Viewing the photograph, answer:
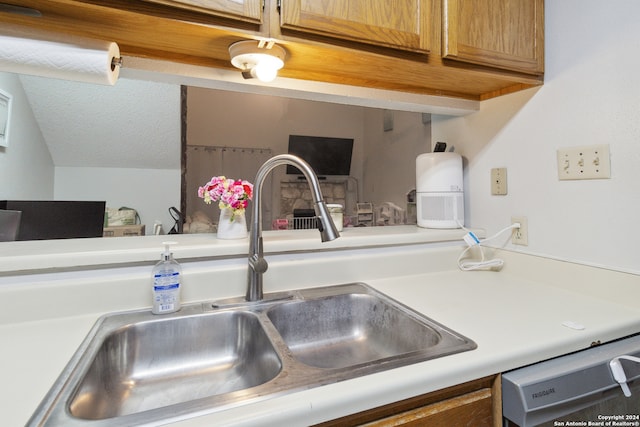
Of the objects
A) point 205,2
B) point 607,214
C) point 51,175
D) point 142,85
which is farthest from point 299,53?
point 51,175

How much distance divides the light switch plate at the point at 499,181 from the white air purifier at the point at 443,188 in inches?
4.5

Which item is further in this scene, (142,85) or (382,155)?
(382,155)

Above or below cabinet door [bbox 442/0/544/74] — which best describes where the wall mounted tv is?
above

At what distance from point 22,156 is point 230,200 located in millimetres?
2850

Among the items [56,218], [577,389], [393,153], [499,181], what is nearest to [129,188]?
[56,218]

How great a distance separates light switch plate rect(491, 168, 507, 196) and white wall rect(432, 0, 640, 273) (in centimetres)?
2

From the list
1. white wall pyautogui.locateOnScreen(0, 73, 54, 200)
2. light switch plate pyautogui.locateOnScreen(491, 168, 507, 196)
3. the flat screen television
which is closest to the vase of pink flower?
→ light switch plate pyautogui.locateOnScreen(491, 168, 507, 196)

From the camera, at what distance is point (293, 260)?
1014 millimetres

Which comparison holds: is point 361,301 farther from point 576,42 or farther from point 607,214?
point 576,42

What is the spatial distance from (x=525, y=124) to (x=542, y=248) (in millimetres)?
434

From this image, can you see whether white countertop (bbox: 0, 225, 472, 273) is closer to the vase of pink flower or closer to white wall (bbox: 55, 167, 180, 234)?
the vase of pink flower

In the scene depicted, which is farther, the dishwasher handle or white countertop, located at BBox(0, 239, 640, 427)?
the dishwasher handle

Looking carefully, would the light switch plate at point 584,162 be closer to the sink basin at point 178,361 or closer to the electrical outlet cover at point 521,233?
the electrical outlet cover at point 521,233

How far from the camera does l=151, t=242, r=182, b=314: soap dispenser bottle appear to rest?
2.62 ft
